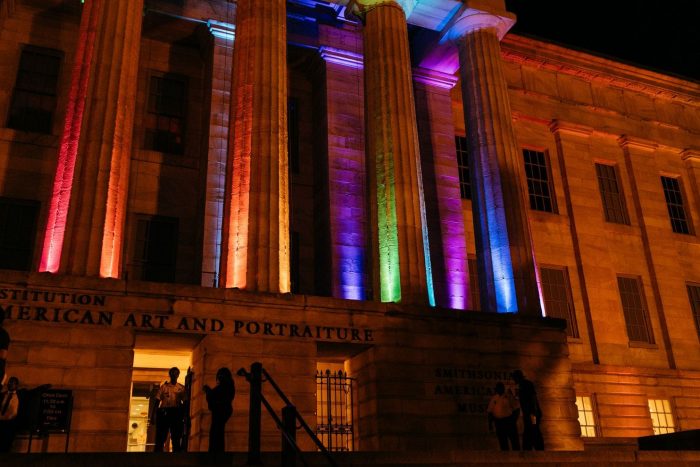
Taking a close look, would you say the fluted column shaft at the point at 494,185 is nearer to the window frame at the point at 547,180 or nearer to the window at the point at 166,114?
the window frame at the point at 547,180

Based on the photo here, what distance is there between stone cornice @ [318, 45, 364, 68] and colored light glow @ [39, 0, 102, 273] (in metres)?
8.37

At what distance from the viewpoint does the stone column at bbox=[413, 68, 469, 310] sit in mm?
23562

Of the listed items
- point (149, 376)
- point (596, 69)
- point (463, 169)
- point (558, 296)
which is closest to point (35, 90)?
point (149, 376)

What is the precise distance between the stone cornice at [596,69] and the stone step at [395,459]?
19.3 meters

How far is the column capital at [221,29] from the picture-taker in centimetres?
2314

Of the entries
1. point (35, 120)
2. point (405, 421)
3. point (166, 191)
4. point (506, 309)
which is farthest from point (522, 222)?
point (35, 120)

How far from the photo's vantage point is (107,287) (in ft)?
50.8

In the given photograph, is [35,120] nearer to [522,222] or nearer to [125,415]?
[125,415]

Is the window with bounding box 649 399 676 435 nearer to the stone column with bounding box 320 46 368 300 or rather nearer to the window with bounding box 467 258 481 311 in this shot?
the window with bounding box 467 258 481 311

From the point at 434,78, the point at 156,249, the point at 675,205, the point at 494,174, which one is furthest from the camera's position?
the point at 675,205

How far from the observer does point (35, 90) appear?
71.2ft

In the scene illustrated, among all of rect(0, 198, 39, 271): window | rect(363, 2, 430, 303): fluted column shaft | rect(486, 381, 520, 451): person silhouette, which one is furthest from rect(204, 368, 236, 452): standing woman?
rect(0, 198, 39, 271): window

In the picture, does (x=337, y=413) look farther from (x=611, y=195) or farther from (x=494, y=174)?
(x=611, y=195)

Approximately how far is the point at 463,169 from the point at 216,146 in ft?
34.1
